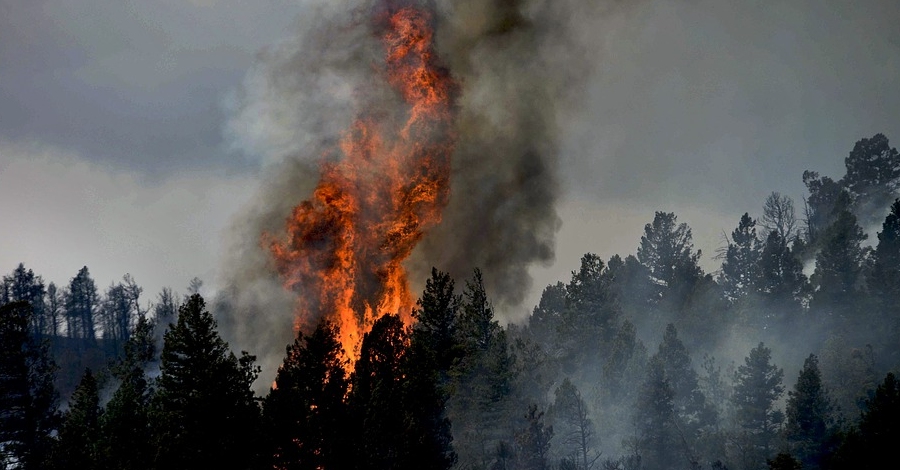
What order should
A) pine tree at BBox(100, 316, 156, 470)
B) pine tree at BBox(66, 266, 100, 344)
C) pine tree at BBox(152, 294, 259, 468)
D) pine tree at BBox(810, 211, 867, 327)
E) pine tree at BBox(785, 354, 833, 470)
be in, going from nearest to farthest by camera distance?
pine tree at BBox(152, 294, 259, 468) → pine tree at BBox(100, 316, 156, 470) → pine tree at BBox(785, 354, 833, 470) → pine tree at BBox(810, 211, 867, 327) → pine tree at BBox(66, 266, 100, 344)

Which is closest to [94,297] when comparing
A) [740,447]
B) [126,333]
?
[126,333]

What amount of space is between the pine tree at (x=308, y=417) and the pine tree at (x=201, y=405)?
2.45 m

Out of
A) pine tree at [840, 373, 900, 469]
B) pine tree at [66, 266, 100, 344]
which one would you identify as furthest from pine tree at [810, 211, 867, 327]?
pine tree at [66, 266, 100, 344]

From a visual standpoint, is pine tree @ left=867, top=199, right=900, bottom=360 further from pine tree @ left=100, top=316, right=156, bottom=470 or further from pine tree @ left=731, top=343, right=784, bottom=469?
pine tree @ left=100, top=316, right=156, bottom=470

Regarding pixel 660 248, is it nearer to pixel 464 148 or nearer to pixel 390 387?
pixel 464 148

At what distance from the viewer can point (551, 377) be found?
8394 cm

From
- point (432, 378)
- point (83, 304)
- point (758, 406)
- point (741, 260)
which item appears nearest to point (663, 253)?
point (741, 260)

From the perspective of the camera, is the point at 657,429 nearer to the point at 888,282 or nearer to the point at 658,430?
the point at 658,430

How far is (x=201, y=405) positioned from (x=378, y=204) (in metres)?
30.1

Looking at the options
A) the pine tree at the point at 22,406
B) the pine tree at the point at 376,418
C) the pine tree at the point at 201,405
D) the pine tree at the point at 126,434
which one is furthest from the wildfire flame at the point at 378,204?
the pine tree at the point at 201,405

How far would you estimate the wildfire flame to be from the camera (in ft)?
167

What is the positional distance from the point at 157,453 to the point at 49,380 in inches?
902

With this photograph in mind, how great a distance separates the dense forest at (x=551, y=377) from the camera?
27109mm

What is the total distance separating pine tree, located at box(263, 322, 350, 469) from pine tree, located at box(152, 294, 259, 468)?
8.05 feet
